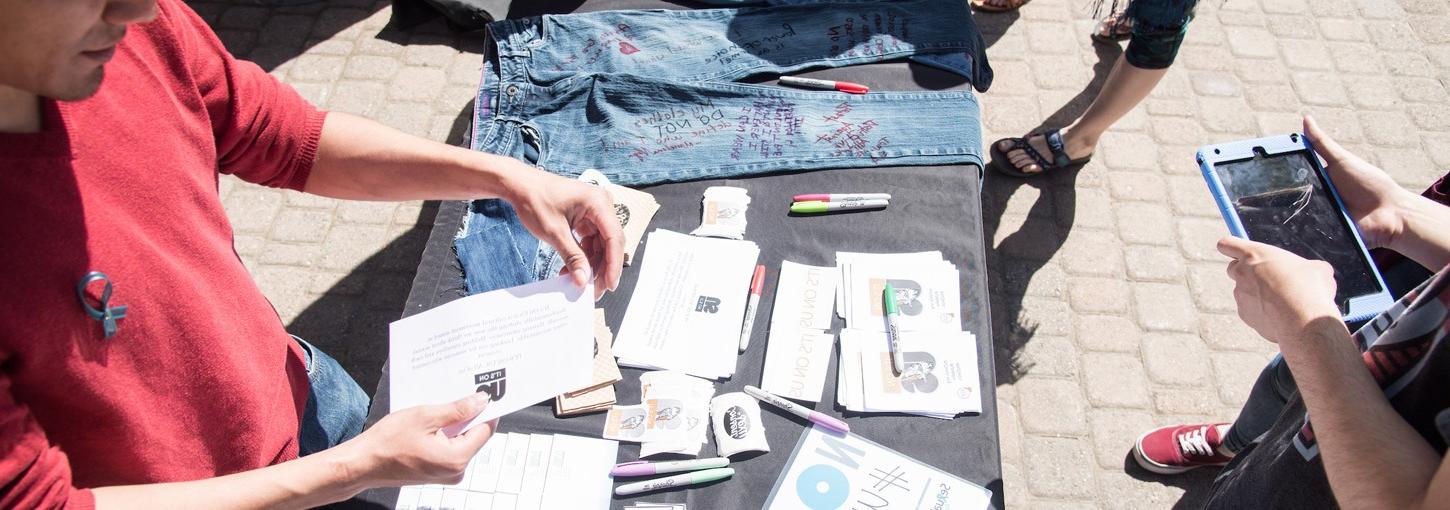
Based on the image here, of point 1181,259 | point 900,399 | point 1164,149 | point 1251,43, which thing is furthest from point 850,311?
point 1251,43

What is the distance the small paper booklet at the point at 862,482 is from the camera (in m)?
1.60

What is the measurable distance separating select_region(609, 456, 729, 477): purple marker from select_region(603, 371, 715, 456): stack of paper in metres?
0.03

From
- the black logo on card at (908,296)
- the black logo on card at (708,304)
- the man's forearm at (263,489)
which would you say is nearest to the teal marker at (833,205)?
the black logo on card at (908,296)

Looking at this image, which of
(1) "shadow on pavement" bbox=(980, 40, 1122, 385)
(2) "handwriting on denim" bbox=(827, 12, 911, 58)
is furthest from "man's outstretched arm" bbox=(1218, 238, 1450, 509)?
(1) "shadow on pavement" bbox=(980, 40, 1122, 385)

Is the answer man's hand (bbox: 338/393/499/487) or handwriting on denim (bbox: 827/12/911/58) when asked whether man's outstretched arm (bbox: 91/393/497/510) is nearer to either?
man's hand (bbox: 338/393/499/487)

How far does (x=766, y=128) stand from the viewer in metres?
2.25

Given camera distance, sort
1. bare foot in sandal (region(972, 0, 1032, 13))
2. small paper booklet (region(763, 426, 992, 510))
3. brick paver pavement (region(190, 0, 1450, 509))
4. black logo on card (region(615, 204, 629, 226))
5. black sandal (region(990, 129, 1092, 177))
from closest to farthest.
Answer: small paper booklet (region(763, 426, 992, 510)), black logo on card (region(615, 204, 629, 226)), brick paver pavement (region(190, 0, 1450, 509)), black sandal (region(990, 129, 1092, 177)), bare foot in sandal (region(972, 0, 1032, 13))

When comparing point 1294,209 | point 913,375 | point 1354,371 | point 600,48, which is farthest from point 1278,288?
point 600,48

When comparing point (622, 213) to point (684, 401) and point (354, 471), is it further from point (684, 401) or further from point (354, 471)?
point (354, 471)

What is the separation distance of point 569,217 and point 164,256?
71 centimetres

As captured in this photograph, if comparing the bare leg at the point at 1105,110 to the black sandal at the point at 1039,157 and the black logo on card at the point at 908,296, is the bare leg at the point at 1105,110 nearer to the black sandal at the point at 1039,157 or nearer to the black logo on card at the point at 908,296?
the black sandal at the point at 1039,157

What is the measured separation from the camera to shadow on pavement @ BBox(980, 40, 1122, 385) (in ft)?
9.98

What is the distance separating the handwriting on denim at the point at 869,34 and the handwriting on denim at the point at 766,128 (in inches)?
12.2

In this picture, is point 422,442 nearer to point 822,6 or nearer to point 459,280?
point 459,280
